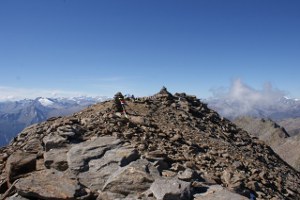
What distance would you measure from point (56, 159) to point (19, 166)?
6.57ft

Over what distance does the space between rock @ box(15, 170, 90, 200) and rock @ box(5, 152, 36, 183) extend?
2564 millimetres

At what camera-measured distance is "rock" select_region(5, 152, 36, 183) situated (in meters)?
20.0

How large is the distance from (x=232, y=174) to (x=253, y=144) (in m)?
16.9

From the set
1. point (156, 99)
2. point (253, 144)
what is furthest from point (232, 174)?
point (156, 99)

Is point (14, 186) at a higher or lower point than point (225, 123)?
lower

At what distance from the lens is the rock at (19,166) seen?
20.0m

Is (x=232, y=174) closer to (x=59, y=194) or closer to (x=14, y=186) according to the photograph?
(x=59, y=194)

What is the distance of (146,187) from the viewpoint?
17.3 m

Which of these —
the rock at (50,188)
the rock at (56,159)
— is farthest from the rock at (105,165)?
the rock at (56,159)

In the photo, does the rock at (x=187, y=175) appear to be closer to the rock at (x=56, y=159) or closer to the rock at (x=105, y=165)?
the rock at (x=105, y=165)

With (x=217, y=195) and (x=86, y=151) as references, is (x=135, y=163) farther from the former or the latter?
(x=217, y=195)

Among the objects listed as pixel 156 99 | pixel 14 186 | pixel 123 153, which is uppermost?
pixel 156 99

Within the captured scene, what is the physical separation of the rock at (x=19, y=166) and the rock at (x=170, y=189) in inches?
305

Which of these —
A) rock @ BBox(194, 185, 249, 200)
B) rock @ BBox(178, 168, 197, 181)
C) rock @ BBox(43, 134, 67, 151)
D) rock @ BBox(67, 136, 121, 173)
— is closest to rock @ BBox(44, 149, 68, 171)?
rock @ BBox(67, 136, 121, 173)
